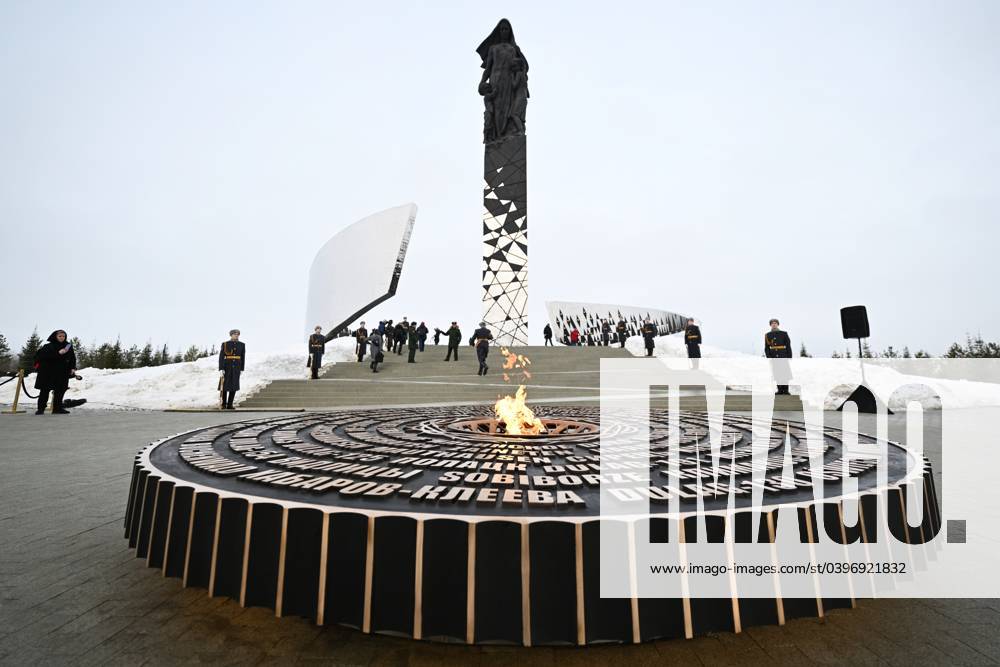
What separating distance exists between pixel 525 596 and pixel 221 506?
132cm

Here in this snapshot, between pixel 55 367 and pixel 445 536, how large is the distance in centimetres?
1133

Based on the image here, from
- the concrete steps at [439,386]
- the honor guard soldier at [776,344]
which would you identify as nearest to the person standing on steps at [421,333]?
the concrete steps at [439,386]

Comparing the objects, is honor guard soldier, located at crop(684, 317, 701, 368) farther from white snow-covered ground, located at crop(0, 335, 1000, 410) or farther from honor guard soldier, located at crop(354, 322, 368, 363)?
honor guard soldier, located at crop(354, 322, 368, 363)

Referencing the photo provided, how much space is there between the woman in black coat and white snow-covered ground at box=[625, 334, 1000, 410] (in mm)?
15013

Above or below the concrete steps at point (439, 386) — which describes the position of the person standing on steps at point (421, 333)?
above

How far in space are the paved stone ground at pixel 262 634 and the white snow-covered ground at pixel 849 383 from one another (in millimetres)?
10111

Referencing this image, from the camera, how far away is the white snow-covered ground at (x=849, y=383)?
1105 cm

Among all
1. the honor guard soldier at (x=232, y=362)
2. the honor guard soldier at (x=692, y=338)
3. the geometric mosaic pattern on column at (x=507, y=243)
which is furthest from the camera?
the geometric mosaic pattern on column at (x=507, y=243)

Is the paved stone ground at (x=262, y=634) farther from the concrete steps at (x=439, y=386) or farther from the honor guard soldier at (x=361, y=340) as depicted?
the honor guard soldier at (x=361, y=340)

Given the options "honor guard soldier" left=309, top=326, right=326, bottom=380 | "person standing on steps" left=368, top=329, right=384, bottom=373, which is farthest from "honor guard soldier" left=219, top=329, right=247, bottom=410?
"person standing on steps" left=368, top=329, right=384, bottom=373

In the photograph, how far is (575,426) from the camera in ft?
13.1

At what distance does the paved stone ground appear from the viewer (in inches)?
65.4

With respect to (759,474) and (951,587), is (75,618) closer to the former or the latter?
(759,474)

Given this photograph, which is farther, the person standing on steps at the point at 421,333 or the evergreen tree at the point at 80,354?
the evergreen tree at the point at 80,354
